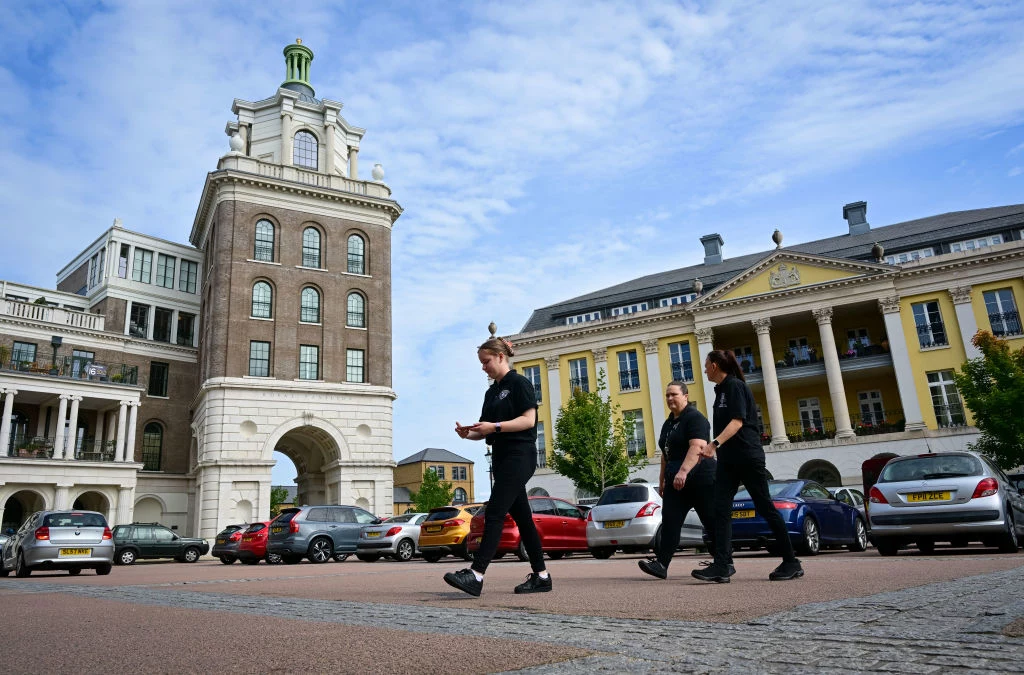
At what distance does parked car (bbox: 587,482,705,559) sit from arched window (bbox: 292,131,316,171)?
103 ft

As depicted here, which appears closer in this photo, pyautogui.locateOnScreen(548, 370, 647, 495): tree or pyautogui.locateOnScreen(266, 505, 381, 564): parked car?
pyautogui.locateOnScreen(266, 505, 381, 564): parked car

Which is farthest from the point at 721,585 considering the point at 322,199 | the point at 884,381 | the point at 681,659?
the point at 884,381

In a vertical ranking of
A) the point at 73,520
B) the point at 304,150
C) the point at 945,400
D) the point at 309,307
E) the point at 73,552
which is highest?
the point at 304,150

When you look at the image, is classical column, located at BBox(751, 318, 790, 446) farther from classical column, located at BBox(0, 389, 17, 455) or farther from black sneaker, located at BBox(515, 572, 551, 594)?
classical column, located at BBox(0, 389, 17, 455)

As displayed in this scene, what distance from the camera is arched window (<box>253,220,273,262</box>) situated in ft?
118

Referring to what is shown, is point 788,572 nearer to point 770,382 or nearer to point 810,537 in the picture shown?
point 810,537

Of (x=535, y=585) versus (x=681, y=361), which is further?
(x=681, y=361)

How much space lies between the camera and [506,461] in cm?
587

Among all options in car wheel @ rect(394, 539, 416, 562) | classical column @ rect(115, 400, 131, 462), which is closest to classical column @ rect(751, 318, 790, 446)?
car wheel @ rect(394, 539, 416, 562)

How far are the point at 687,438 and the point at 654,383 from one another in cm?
3583

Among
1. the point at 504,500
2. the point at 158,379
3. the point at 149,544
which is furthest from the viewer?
the point at 158,379

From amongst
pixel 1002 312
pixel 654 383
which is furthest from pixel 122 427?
pixel 1002 312

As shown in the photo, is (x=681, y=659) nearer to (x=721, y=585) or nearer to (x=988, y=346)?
(x=721, y=585)

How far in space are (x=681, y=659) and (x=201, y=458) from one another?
1346 inches
